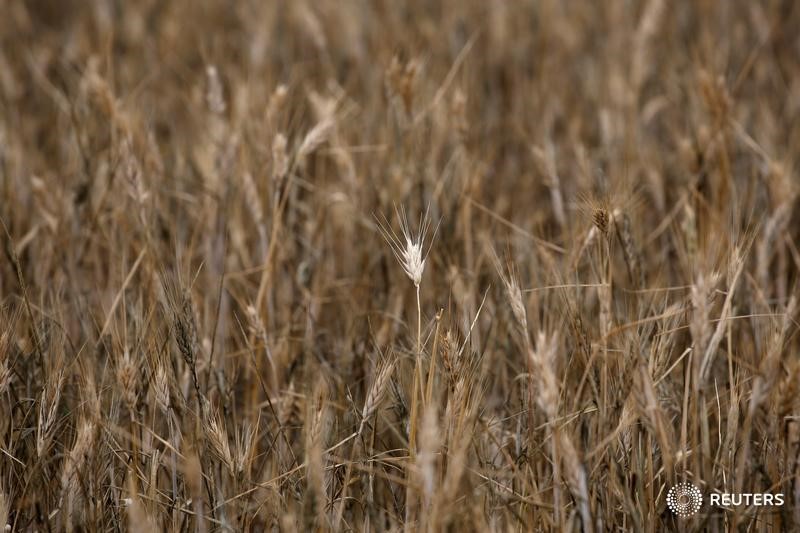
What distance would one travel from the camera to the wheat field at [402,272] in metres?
1.14

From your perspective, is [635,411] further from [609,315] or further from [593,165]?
[593,165]

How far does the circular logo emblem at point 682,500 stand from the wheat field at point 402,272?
29 mm

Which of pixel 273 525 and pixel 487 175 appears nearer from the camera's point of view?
pixel 273 525

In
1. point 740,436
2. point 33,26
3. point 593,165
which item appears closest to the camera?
point 740,436

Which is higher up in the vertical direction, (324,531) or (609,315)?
(609,315)

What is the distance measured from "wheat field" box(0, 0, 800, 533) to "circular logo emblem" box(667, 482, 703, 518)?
0.10 feet

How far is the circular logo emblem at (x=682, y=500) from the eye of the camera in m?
1.13

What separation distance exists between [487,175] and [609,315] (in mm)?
1041

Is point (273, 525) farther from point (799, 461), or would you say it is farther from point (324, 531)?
point (799, 461)

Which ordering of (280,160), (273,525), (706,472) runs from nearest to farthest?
(706,472)
(273,525)
(280,160)

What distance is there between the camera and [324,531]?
1141mm

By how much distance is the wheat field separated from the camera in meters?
1.14

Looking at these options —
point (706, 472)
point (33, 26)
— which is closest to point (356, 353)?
point (706, 472)

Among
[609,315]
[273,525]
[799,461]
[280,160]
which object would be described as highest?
[280,160]
